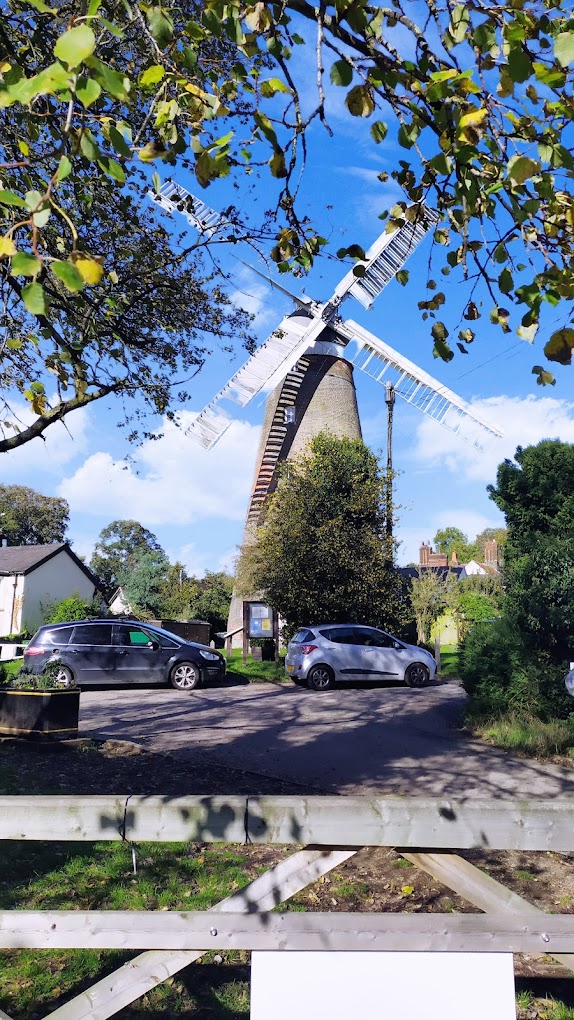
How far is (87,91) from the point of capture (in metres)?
1.99

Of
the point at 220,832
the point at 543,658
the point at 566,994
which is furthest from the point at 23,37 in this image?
the point at 543,658

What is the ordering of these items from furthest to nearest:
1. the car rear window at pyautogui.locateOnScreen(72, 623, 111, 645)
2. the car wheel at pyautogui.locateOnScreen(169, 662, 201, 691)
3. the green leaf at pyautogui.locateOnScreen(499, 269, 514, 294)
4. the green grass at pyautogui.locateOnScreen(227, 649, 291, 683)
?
the green grass at pyautogui.locateOnScreen(227, 649, 291, 683), the car wheel at pyautogui.locateOnScreen(169, 662, 201, 691), the car rear window at pyautogui.locateOnScreen(72, 623, 111, 645), the green leaf at pyautogui.locateOnScreen(499, 269, 514, 294)

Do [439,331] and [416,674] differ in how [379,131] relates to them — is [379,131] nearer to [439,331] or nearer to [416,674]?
[439,331]

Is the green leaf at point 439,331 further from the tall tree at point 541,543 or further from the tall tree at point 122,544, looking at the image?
the tall tree at point 122,544

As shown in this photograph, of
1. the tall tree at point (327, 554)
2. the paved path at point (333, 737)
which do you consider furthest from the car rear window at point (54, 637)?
the tall tree at point (327, 554)

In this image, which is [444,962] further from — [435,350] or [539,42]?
[539,42]

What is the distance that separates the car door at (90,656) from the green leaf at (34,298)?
1587cm

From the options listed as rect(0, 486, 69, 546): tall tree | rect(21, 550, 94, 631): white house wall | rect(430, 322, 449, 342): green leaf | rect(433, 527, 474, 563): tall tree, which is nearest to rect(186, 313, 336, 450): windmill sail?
rect(21, 550, 94, 631): white house wall

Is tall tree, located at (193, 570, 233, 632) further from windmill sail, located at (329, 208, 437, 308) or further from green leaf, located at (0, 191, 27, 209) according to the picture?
green leaf, located at (0, 191, 27, 209)

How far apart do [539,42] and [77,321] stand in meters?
4.65

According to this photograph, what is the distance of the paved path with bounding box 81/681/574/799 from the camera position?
26.0 ft

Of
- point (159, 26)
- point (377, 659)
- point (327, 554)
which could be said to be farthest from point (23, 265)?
point (327, 554)

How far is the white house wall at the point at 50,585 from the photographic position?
39750mm

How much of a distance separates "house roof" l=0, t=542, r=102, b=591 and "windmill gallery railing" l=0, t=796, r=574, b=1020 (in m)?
39.4
